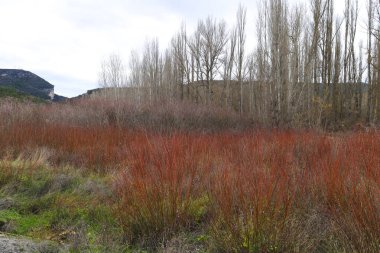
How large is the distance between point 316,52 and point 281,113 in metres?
7.06

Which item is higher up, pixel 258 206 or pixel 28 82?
pixel 28 82

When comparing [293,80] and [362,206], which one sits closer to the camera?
[362,206]

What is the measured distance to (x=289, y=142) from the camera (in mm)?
7457

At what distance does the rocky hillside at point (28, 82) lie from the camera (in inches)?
A: 1599

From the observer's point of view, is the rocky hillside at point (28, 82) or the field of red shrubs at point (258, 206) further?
the rocky hillside at point (28, 82)

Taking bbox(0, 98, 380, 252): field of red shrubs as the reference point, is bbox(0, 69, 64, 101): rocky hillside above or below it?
above

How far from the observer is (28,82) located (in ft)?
143

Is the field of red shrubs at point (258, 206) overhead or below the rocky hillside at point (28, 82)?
below

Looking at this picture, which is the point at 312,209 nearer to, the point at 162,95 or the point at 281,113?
the point at 281,113

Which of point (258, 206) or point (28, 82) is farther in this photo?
point (28, 82)

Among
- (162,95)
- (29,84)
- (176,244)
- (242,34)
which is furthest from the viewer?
(29,84)

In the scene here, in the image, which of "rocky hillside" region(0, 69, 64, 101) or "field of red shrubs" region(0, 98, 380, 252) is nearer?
"field of red shrubs" region(0, 98, 380, 252)

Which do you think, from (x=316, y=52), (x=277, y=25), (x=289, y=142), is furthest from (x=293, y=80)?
(x=289, y=142)

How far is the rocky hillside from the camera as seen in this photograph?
4062 centimetres
